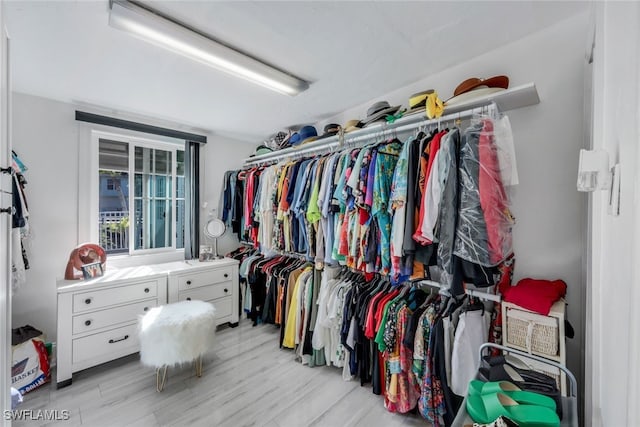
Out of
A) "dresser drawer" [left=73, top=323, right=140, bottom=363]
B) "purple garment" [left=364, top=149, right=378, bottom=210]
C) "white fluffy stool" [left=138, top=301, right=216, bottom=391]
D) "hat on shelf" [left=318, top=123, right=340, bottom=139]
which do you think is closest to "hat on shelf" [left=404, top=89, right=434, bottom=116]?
"purple garment" [left=364, top=149, right=378, bottom=210]

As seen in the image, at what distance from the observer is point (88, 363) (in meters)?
1.97

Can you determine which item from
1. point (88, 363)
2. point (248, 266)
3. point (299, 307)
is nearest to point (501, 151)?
point (299, 307)

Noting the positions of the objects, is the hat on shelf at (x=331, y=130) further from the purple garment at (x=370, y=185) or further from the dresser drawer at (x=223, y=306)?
the dresser drawer at (x=223, y=306)

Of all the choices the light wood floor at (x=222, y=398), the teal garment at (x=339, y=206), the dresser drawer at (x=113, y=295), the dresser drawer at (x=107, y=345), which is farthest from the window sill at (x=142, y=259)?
the teal garment at (x=339, y=206)

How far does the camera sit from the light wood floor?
1577mm

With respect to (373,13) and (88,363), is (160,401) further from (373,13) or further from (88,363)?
(373,13)

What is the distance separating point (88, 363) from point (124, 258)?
39.7 inches

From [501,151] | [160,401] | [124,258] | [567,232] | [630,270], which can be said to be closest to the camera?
[630,270]

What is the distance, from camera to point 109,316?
208 centimetres

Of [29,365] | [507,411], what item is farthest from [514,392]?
[29,365]

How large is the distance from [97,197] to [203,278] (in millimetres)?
1321

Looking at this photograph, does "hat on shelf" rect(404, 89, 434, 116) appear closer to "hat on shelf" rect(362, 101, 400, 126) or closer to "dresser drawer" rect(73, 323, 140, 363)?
"hat on shelf" rect(362, 101, 400, 126)

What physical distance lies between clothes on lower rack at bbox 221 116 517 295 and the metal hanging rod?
0.39 feet

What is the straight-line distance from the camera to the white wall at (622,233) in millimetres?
363
